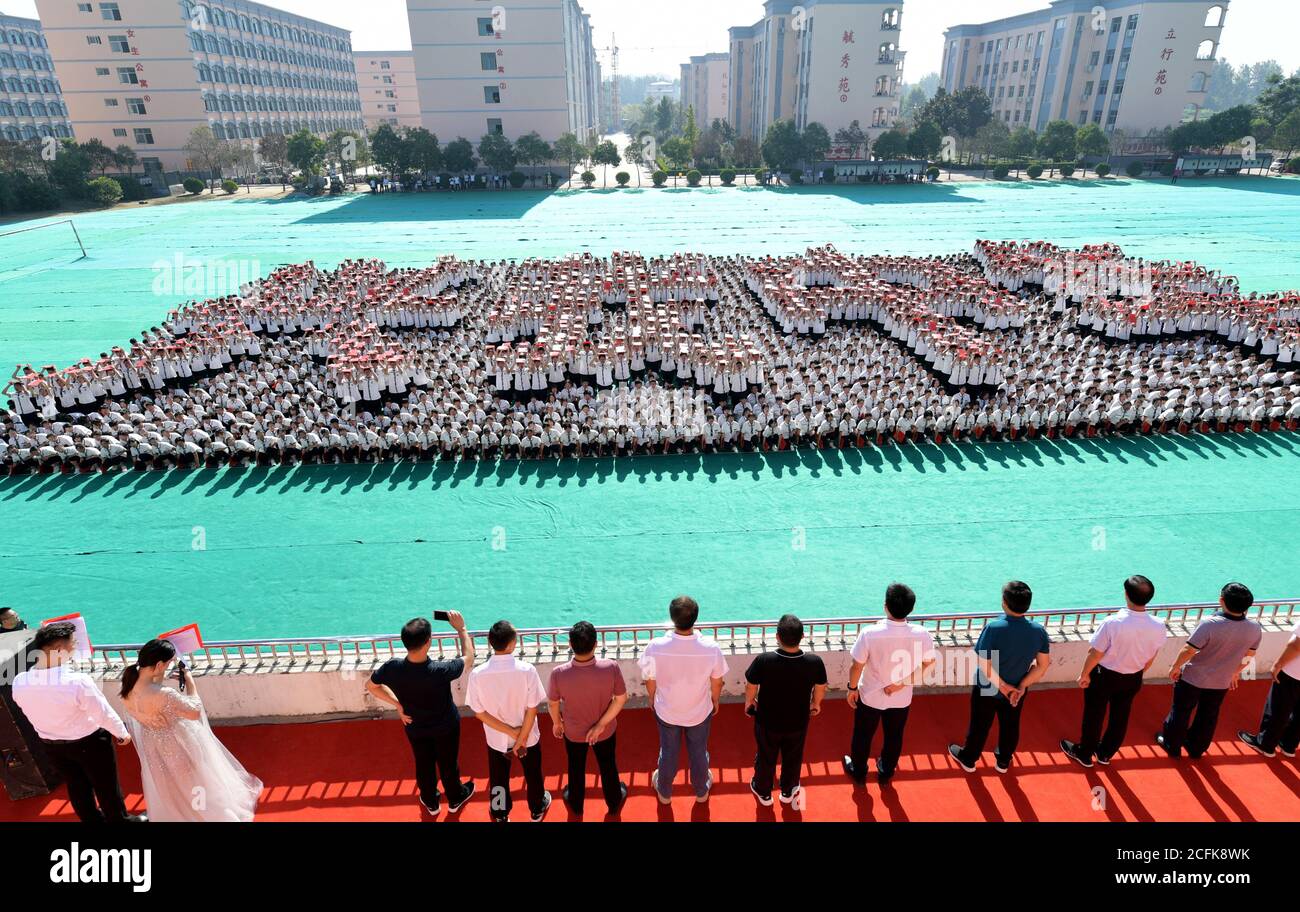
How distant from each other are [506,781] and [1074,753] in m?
3.57

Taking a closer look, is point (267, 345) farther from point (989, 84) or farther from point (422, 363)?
point (989, 84)

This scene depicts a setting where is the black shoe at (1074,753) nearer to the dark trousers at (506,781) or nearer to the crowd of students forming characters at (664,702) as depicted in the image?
the crowd of students forming characters at (664,702)

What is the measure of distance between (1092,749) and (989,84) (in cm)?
7313

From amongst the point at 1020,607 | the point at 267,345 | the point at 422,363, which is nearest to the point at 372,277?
the point at 267,345

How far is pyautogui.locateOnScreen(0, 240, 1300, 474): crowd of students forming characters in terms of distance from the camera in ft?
34.6

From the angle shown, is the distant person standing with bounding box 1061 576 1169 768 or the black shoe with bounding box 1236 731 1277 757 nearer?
the distant person standing with bounding box 1061 576 1169 768

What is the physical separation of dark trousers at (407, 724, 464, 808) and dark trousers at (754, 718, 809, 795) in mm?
1730

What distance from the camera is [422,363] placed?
13539 mm

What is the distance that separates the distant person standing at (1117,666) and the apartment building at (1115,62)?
6078 cm

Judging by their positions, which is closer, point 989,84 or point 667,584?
point 667,584

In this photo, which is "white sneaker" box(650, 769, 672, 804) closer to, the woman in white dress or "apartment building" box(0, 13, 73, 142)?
the woman in white dress

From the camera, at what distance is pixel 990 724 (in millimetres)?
4449

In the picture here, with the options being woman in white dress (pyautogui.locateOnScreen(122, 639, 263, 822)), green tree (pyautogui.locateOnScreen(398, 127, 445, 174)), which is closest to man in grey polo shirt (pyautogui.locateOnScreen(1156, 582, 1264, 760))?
woman in white dress (pyautogui.locateOnScreen(122, 639, 263, 822))

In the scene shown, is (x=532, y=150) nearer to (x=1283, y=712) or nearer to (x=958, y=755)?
(x=958, y=755)
